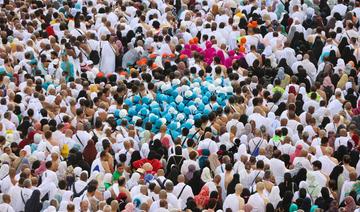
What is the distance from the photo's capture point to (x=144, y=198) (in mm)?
23547

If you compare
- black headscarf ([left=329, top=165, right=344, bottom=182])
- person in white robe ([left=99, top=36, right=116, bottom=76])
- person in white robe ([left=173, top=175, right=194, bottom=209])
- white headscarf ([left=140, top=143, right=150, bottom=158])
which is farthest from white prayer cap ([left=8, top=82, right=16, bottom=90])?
black headscarf ([left=329, top=165, right=344, bottom=182])

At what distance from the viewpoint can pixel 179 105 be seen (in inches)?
1113

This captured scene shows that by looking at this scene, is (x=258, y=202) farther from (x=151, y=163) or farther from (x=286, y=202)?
(x=151, y=163)

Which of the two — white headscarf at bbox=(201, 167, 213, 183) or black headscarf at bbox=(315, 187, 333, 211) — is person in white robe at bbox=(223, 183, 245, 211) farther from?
black headscarf at bbox=(315, 187, 333, 211)

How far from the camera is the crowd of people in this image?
24.2 meters

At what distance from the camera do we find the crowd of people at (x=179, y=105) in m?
24.2

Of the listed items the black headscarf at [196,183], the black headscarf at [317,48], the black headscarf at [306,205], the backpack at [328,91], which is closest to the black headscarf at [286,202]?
the black headscarf at [306,205]

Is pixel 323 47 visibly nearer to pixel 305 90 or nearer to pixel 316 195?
pixel 305 90

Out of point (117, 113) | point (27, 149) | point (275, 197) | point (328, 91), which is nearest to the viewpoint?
point (275, 197)

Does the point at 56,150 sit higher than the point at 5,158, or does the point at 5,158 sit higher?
the point at 56,150

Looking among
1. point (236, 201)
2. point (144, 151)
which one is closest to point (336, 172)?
point (236, 201)

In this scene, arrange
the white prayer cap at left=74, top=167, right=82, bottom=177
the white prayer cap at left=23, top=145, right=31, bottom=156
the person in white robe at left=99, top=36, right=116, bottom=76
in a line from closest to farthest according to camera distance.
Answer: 1. the white prayer cap at left=74, top=167, right=82, bottom=177
2. the white prayer cap at left=23, top=145, right=31, bottom=156
3. the person in white robe at left=99, top=36, right=116, bottom=76

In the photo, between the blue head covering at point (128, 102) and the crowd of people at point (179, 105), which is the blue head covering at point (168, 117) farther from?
the blue head covering at point (128, 102)

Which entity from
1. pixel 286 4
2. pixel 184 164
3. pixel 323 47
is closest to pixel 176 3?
pixel 286 4
